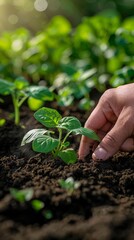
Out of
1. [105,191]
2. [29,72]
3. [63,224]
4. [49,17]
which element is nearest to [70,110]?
[29,72]

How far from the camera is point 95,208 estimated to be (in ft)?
5.88

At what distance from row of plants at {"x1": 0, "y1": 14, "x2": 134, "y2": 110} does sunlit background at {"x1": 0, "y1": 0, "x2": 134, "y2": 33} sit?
198cm

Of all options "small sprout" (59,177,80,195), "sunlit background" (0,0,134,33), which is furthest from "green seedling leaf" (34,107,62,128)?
"sunlit background" (0,0,134,33)

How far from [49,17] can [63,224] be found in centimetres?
463

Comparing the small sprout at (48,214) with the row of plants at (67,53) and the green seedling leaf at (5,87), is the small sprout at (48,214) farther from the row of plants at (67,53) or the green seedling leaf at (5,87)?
the row of plants at (67,53)

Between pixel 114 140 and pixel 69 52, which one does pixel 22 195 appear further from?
pixel 69 52

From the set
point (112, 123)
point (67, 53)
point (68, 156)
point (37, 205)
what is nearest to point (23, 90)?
point (112, 123)

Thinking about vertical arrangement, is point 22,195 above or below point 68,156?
above

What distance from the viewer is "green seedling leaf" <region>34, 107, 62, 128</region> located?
2.23 metres

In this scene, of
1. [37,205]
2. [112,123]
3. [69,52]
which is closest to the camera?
[37,205]

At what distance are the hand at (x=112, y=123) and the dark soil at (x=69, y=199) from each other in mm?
58

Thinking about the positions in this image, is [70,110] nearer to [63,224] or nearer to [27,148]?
[27,148]

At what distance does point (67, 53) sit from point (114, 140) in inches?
67.8

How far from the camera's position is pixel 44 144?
2.11 meters
